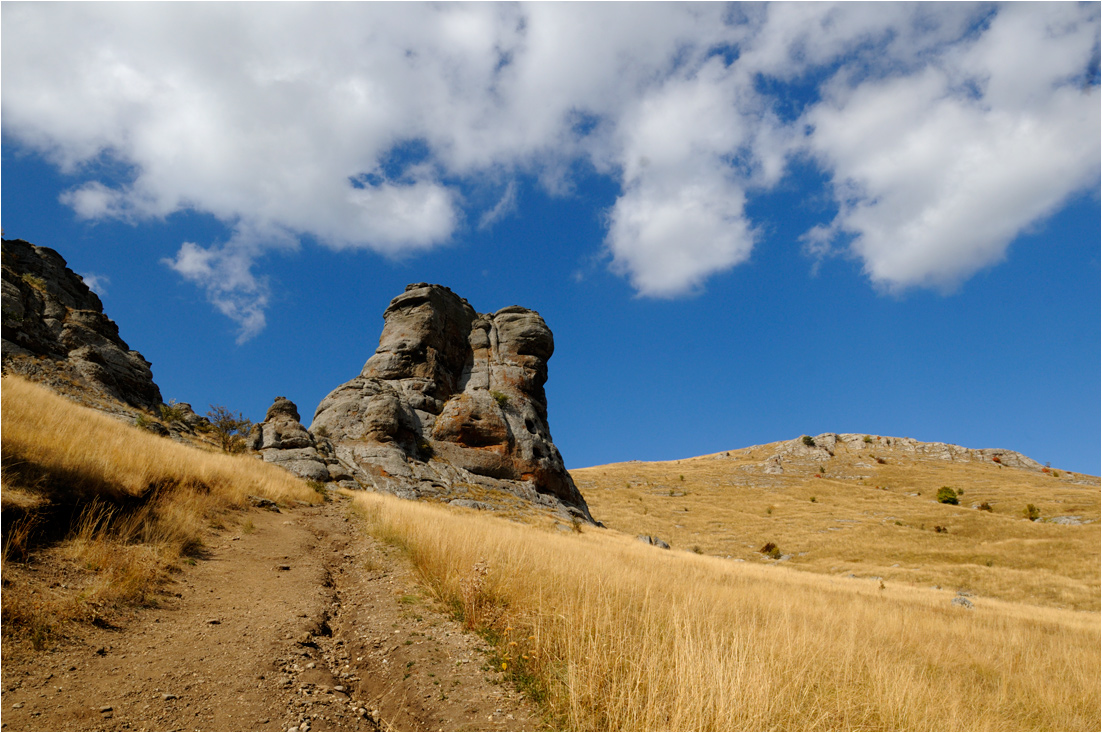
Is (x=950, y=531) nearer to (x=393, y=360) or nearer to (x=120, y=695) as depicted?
(x=393, y=360)


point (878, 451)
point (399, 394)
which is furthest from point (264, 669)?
point (878, 451)

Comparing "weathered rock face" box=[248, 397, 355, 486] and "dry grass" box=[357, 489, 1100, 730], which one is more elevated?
"weathered rock face" box=[248, 397, 355, 486]

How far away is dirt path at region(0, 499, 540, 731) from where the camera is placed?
3.76 meters

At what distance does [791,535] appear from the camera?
48938 mm

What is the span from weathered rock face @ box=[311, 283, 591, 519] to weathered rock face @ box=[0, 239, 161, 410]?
11.3 metres

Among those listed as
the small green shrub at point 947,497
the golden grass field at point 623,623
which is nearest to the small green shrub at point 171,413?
the golden grass field at point 623,623

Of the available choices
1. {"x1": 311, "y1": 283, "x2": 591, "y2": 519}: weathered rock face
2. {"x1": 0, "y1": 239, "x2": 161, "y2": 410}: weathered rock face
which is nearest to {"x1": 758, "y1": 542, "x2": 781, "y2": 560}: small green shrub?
{"x1": 311, "y1": 283, "x2": 591, "y2": 519}: weathered rock face

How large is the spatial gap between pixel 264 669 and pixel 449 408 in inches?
1397

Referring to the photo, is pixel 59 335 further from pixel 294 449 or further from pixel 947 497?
pixel 947 497

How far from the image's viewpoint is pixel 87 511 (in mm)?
7250

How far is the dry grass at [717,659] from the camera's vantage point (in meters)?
3.89

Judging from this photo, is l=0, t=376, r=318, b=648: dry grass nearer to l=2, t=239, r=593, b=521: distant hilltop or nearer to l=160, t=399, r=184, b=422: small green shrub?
l=2, t=239, r=593, b=521: distant hilltop

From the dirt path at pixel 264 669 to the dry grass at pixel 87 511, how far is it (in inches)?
15.0

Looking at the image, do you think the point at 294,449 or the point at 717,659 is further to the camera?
the point at 294,449
